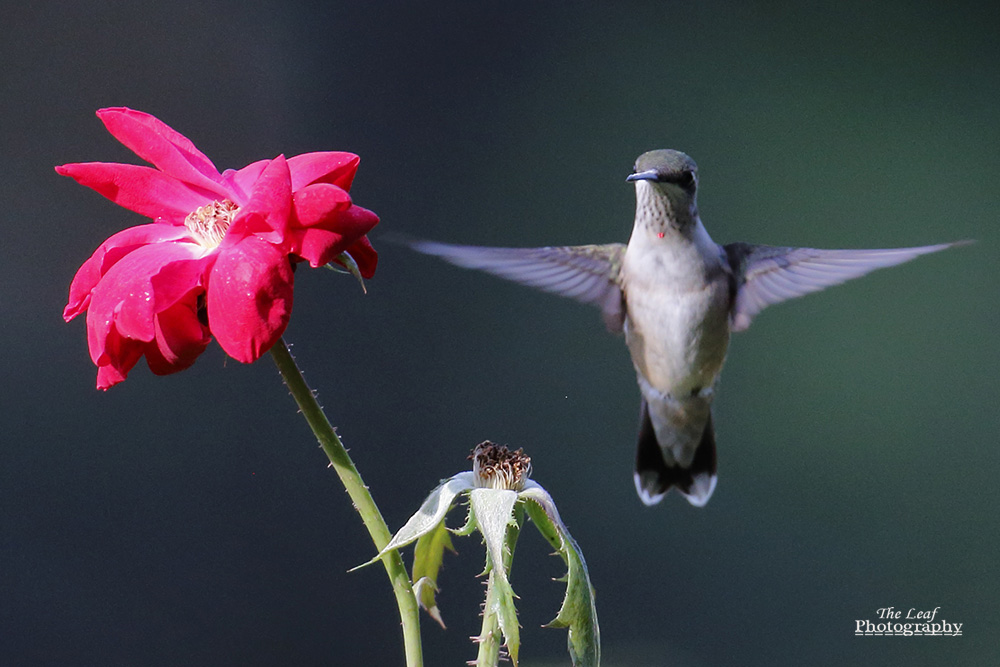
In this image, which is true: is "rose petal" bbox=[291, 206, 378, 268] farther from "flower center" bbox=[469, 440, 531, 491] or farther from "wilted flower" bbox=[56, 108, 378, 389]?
"flower center" bbox=[469, 440, 531, 491]

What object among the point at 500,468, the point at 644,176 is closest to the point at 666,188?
the point at 644,176

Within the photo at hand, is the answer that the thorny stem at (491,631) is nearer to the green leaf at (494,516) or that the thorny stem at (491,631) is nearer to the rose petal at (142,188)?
the green leaf at (494,516)

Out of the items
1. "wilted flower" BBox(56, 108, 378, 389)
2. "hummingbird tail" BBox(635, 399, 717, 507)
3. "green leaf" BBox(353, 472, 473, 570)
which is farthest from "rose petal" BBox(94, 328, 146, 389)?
"hummingbird tail" BBox(635, 399, 717, 507)

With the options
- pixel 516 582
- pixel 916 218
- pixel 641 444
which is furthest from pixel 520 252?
pixel 916 218

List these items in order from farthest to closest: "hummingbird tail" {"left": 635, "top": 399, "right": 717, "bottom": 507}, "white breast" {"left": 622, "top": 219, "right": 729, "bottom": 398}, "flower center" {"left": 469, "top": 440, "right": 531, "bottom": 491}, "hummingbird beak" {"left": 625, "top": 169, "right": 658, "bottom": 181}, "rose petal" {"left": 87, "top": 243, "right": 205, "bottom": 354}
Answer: "hummingbird tail" {"left": 635, "top": 399, "right": 717, "bottom": 507} < "white breast" {"left": 622, "top": 219, "right": 729, "bottom": 398} < "hummingbird beak" {"left": 625, "top": 169, "right": 658, "bottom": 181} < "flower center" {"left": 469, "top": 440, "right": 531, "bottom": 491} < "rose petal" {"left": 87, "top": 243, "right": 205, "bottom": 354}

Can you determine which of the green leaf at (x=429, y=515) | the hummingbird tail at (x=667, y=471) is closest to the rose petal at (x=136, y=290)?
the green leaf at (x=429, y=515)
